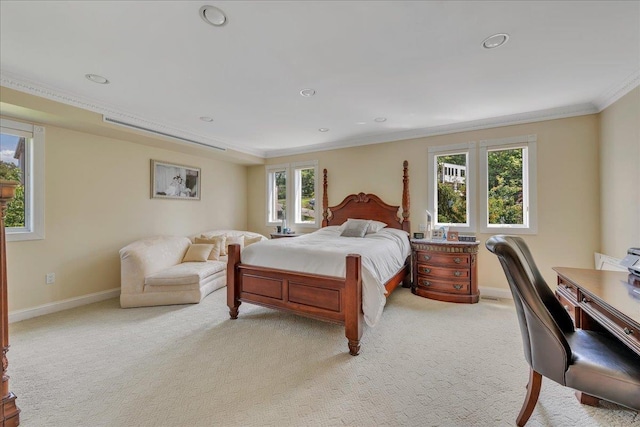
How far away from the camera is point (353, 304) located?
7.73 ft

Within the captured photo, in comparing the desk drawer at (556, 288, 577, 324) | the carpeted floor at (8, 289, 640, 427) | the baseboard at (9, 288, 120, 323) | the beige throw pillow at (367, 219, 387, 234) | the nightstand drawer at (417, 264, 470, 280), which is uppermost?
the beige throw pillow at (367, 219, 387, 234)

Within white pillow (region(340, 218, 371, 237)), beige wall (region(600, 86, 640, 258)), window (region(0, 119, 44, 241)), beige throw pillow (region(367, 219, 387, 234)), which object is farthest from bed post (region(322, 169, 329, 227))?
window (region(0, 119, 44, 241))

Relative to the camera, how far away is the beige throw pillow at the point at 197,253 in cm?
428

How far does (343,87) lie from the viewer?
2914mm

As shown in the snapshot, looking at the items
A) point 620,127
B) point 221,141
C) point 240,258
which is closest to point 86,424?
point 240,258

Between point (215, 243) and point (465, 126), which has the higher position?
point (465, 126)

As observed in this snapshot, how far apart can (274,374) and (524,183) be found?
4142 millimetres

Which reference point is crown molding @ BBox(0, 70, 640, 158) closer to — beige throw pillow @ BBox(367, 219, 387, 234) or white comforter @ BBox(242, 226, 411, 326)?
beige throw pillow @ BBox(367, 219, 387, 234)

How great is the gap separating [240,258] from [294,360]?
141cm

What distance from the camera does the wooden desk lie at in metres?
1.20

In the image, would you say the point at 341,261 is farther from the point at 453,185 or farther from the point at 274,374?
the point at 453,185

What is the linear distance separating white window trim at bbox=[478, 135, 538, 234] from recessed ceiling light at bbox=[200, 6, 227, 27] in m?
3.84

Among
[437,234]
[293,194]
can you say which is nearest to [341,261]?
[437,234]

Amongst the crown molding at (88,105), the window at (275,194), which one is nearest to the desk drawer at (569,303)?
the window at (275,194)
